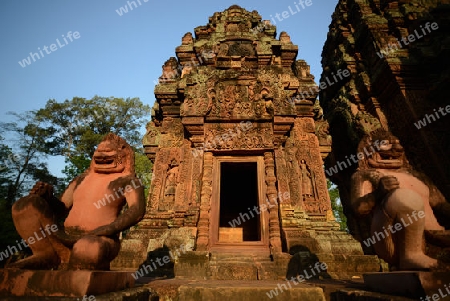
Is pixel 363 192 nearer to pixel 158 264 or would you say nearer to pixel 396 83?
pixel 158 264

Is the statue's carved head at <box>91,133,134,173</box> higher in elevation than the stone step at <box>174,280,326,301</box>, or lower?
higher

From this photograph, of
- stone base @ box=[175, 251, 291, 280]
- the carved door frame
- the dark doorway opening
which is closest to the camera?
stone base @ box=[175, 251, 291, 280]

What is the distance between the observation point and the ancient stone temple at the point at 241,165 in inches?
191

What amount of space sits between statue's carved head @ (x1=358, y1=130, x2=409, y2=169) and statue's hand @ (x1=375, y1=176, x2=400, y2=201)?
47cm

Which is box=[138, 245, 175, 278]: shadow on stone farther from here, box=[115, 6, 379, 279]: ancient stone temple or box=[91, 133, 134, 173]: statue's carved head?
box=[91, 133, 134, 173]: statue's carved head

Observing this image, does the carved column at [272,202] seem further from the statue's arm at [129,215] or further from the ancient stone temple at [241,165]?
the statue's arm at [129,215]

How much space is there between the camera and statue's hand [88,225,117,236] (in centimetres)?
235

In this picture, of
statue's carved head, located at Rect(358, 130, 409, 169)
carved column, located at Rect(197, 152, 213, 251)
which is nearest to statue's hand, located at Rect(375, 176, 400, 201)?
statue's carved head, located at Rect(358, 130, 409, 169)

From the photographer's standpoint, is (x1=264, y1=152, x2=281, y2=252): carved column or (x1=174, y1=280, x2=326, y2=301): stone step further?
(x1=264, y1=152, x2=281, y2=252): carved column

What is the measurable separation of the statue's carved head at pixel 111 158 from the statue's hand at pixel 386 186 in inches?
114

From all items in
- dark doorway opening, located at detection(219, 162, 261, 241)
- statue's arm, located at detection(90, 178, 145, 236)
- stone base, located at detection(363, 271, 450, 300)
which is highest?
dark doorway opening, located at detection(219, 162, 261, 241)

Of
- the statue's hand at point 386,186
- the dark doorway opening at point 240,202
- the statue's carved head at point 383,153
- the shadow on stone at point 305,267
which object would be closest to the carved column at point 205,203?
the shadow on stone at point 305,267

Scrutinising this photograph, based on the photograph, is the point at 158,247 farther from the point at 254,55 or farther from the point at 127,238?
the point at 254,55

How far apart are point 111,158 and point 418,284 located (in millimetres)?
3249
